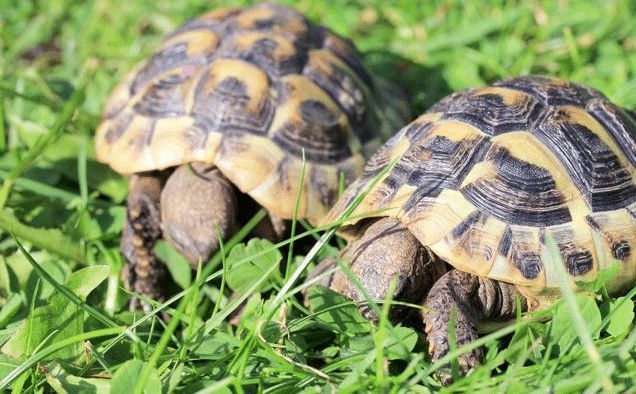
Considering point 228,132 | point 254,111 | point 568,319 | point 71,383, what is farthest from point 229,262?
point 568,319

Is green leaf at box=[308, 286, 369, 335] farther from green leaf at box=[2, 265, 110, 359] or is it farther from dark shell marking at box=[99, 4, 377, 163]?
dark shell marking at box=[99, 4, 377, 163]

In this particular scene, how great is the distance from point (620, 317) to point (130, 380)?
164 centimetres

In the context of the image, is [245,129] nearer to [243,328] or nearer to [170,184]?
[170,184]

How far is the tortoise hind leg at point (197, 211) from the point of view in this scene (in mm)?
3164

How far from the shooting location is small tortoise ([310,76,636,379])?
2.61 meters

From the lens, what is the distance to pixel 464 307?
8.43 ft

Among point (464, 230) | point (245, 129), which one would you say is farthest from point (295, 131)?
point (464, 230)

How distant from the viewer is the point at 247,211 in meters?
3.55

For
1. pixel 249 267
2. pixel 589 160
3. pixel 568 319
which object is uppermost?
pixel 589 160

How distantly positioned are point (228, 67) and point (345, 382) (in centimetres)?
181

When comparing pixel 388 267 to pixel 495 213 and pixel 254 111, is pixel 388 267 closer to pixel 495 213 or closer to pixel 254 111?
pixel 495 213

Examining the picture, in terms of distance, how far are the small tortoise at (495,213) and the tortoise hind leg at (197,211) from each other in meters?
0.51

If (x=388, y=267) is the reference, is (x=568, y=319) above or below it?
above

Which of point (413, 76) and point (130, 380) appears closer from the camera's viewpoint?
point (130, 380)
